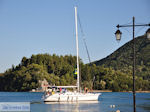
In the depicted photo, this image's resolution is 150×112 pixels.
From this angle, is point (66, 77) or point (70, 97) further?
point (66, 77)

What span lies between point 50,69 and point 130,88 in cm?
4980

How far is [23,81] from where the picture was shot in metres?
190

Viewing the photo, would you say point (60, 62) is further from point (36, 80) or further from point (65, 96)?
point (65, 96)

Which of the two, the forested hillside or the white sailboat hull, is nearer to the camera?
the white sailboat hull

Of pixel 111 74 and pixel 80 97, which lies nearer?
pixel 80 97

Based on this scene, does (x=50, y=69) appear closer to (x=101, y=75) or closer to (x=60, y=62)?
(x=60, y=62)

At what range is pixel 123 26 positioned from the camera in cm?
2248

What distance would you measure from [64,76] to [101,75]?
2222cm

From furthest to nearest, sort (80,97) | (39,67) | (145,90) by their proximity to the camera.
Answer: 1. (145,90)
2. (39,67)
3. (80,97)

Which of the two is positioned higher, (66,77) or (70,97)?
(66,77)

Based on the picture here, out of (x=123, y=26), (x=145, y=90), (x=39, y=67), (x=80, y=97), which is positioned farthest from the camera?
(x=145, y=90)

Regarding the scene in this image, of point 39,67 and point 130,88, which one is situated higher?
point 39,67

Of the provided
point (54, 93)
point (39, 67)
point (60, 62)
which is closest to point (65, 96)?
point (54, 93)

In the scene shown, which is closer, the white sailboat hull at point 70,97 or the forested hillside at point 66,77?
the white sailboat hull at point 70,97
